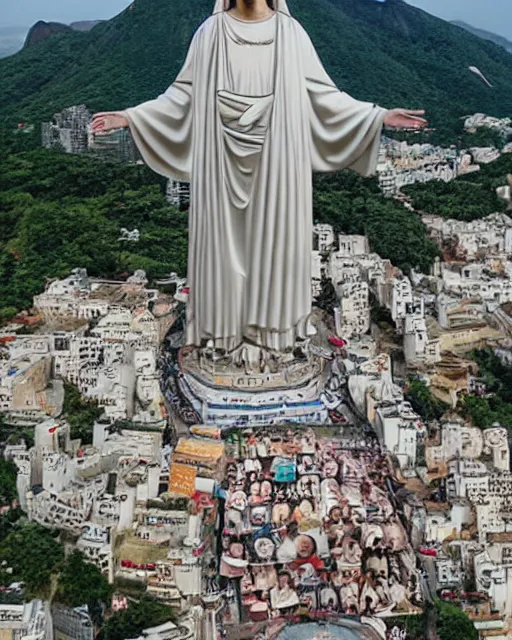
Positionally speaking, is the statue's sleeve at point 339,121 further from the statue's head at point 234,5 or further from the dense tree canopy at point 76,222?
Result: the dense tree canopy at point 76,222

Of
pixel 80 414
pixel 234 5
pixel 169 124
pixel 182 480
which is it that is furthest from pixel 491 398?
pixel 234 5

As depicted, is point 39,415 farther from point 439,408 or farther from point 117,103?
point 117,103

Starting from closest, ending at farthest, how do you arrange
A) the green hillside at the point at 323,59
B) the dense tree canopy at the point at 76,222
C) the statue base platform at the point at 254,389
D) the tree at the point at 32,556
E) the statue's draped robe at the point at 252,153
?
the tree at the point at 32,556 → the statue's draped robe at the point at 252,153 → the statue base platform at the point at 254,389 → the dense tree canopy at the point at 76,222 → the green hillside at the point at 323,59

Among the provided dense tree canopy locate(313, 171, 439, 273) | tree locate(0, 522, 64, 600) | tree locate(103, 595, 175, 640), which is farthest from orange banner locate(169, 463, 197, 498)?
dense tree canopy locate(313, 171, 439, 273)

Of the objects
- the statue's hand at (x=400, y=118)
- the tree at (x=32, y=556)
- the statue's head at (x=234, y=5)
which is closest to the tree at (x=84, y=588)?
the tree at (x=32, y=556)

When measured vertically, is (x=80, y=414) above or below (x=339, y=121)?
below

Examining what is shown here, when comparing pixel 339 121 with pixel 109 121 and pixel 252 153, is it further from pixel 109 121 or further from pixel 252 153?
pixel 109 121

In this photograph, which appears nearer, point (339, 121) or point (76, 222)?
point (339, 121)
